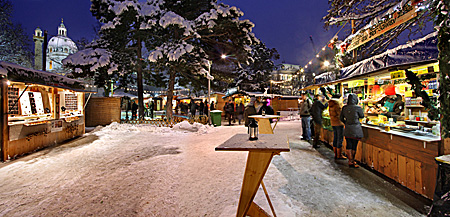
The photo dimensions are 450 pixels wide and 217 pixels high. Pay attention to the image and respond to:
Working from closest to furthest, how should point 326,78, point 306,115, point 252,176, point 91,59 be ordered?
1. point 252,176
2. point 306,115
3. point 326,78
4. point 91,59

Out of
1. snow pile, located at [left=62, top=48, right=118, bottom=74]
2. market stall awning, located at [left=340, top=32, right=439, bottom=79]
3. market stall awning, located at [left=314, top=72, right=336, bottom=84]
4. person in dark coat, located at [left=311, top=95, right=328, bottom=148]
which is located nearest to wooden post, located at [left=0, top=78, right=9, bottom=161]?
snow pile, located at [left=62, top=48, right=118, bottom=74]

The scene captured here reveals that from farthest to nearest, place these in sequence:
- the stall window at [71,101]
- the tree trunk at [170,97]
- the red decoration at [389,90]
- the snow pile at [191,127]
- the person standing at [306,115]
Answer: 1. the tree trunk at [170,97]
2. the snow pile at [191,127]
3. the stall window at [71,101]
4. the person standing at [306,115]
5. the red decoration at [389,90]

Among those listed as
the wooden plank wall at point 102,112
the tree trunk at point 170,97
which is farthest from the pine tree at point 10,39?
the tree trunk at point 170,97

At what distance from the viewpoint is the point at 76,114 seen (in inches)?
386

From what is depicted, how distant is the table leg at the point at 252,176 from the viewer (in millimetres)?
2365

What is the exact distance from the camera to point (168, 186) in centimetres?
400

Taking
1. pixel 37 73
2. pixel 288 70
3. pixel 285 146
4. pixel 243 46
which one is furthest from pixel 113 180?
pixel 288 70

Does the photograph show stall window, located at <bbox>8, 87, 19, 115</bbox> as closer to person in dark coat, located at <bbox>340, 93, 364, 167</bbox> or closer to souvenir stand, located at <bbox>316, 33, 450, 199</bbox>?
person in dark coat, located at <bbox>340, 93, 364, 167</bbox>

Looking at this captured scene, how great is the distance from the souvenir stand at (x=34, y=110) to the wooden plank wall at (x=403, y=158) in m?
9.85

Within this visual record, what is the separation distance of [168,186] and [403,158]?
476 centimetres

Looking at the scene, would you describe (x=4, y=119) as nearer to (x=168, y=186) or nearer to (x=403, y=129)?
(x=168, y=186)

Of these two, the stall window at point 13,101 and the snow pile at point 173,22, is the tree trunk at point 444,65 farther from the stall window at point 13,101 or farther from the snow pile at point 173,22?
the snow pile at point 173,22

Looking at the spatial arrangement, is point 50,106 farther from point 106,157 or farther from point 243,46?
point 243,46

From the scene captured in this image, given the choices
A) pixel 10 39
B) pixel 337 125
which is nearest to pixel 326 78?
pixel 337 125
